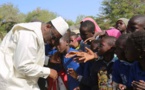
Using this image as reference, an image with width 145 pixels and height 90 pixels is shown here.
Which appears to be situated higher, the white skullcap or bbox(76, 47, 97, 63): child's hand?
the white skullcap

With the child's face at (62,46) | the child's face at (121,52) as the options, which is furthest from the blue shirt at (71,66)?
the child's face at (121,52)

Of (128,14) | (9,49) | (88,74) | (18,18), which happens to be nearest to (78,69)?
(88,74)

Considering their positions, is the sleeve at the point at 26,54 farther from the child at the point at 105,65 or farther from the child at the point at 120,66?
the child at the point at 120,66

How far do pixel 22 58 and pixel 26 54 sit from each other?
56 millimetres

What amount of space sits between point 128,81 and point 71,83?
1.33 metres

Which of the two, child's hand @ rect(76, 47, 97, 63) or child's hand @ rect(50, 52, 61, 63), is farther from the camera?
child's hand @ rect(50, 52, 61, 63)

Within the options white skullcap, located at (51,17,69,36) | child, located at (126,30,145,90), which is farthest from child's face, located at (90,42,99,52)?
child, located at (126,30,145,90)

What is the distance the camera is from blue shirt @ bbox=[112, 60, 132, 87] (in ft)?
10.3

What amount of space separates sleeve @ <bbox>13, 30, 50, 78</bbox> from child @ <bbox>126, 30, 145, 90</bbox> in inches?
38.9

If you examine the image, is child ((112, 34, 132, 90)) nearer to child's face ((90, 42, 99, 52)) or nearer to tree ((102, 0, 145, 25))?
child's face ((90, 42, 99, 52))

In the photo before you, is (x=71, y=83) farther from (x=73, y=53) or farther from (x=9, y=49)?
(x=9, y=49)

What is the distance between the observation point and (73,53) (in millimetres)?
3531

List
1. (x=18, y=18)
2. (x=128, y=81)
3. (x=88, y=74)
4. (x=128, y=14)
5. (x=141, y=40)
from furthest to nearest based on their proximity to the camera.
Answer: (x=18, y=18) → (x=128, y=14) → (x=88, y=74) → (x=128, y=81) → (x=141, y=40)

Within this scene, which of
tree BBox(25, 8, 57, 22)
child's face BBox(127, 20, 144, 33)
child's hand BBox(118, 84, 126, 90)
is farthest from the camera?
tree BBox(25, 8, 57, 22)
